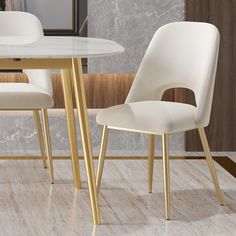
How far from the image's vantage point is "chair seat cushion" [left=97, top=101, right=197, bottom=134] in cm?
336

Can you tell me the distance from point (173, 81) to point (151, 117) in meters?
0.41

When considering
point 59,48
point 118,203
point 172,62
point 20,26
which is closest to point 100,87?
point 20,26

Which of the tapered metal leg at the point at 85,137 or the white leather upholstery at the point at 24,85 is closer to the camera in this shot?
the tapered metal leg at the point at 85,137

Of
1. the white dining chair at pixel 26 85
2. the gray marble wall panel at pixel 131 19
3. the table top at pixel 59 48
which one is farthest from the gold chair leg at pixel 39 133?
the gray marble wall panel at pixel 131 19

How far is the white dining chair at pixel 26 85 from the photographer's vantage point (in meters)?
3.87

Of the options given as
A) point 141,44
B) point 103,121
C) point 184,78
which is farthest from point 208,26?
point 141,44

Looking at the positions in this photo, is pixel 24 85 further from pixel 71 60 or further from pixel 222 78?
pixel 222 78

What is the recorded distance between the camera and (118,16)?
16.4 ft

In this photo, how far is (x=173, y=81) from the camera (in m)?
3.73

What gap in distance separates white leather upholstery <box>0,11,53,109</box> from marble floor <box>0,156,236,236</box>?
0.44 meters

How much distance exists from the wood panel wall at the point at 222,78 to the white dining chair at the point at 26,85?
1.12 metres

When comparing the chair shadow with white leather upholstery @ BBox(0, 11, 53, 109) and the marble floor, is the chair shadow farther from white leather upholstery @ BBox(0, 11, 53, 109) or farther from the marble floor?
white leather upholstery @ BBox(0, 11, 53, 109)

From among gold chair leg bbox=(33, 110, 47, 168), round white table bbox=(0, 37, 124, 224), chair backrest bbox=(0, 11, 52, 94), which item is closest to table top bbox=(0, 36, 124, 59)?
round white table bbox=(0, 37, 124, 224)

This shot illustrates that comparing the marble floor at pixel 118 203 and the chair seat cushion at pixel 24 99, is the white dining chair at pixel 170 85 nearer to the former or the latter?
the marble floor at pixel 118 203
